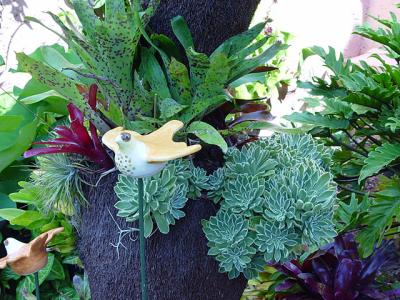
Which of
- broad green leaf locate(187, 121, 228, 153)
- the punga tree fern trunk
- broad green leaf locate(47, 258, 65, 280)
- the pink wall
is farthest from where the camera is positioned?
the pink wall

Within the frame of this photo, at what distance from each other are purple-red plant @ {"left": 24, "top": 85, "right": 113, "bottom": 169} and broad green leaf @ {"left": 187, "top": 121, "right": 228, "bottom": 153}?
0.19 meters

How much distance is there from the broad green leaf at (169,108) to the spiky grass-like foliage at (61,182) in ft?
0.71

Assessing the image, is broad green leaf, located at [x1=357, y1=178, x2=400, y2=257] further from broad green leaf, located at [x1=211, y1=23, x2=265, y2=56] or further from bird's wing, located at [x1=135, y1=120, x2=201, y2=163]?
bird's wing, located at [x1=135, y1=120, x2=201, y2=163]

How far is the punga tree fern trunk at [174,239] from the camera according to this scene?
3.29 ft

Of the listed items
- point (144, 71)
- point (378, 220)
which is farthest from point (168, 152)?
point (378, 220)

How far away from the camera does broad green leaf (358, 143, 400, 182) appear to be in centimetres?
151

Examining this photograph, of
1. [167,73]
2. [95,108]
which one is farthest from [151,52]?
[95,108]

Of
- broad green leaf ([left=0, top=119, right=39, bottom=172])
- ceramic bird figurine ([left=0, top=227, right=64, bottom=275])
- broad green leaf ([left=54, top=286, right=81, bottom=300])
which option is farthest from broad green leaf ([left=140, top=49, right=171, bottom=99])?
broad green leaf ([left=54, top=286, right=81, bottom=300])

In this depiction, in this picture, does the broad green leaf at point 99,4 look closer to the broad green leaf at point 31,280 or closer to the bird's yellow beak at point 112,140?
the bird's yellow beak at point 112,140

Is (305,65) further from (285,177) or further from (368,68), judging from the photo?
(285,177)

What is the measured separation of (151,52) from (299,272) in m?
1.09

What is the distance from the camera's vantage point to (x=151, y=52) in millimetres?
987

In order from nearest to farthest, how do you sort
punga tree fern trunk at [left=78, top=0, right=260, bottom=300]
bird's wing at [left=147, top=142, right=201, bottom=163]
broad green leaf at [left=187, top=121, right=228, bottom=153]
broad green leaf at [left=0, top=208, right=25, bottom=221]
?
1. bird's wing at [left=147, top=142, right=201, bottom=163]
2. broad green leaf at [left=187, top=121, right=228, bottom=153]
3. punga tree fern trunk at [left=78, top=0, right=260, bottom=300]
4. broad green leaf at [left=0, top=208, right=25, bottom=221]

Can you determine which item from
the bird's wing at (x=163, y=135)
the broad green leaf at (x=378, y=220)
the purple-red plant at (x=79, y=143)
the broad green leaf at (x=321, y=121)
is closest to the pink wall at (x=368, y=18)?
the broad green leaf at (x=321, y=121)
